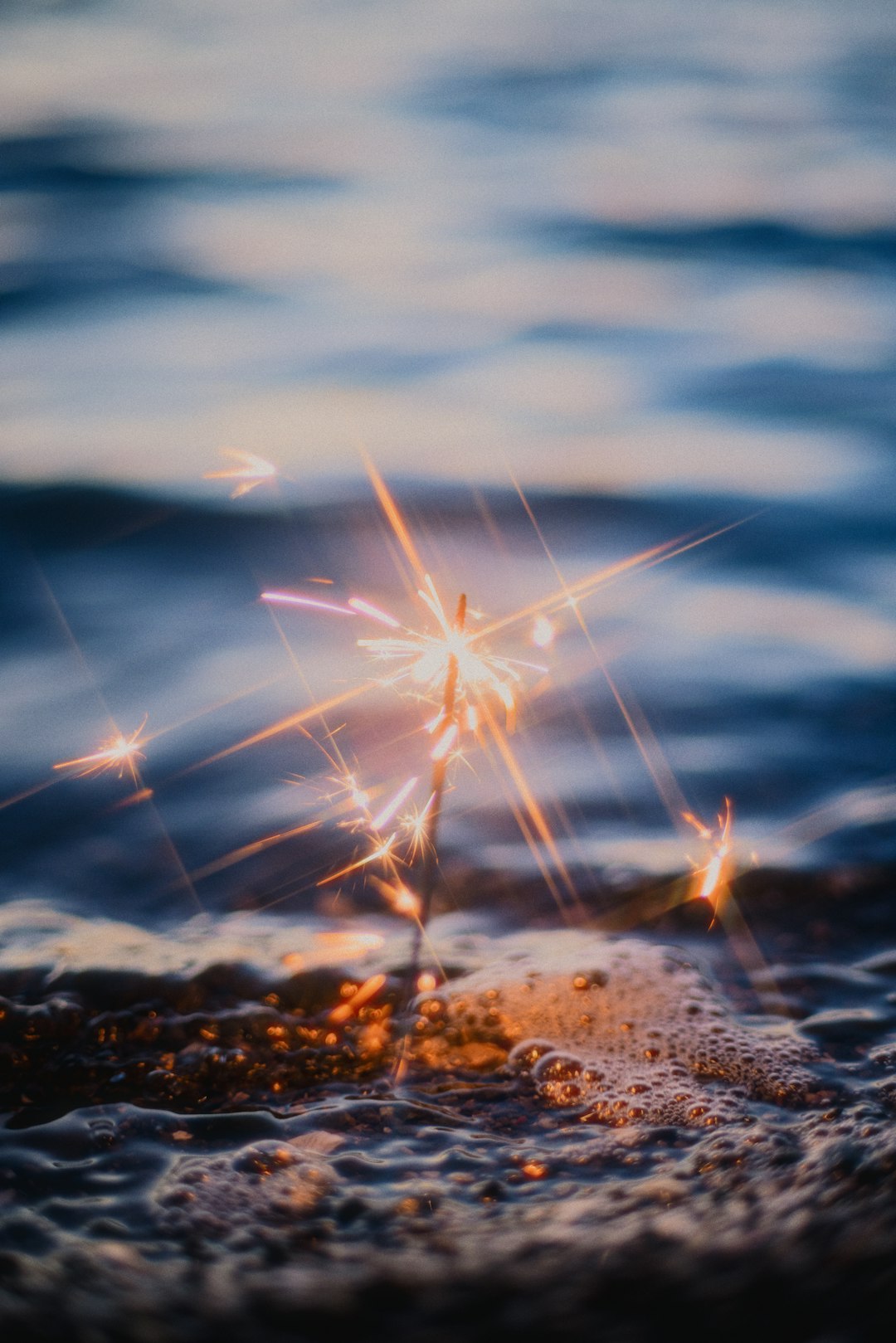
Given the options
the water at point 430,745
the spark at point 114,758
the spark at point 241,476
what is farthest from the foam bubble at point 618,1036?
the spark at point 241,476

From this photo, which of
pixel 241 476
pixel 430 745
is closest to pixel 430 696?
pixel 430 745

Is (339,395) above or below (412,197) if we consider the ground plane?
below

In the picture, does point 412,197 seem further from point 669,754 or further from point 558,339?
point 669,754

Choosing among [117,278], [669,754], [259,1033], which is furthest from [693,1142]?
[117,278]

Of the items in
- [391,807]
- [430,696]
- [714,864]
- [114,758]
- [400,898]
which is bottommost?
[714,864]

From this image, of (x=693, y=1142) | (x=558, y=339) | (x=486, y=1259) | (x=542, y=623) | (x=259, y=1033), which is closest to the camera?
(x=486, y=1259)

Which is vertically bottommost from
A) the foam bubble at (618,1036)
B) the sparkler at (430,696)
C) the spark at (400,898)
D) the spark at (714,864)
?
the foam bubble at (618,1036)

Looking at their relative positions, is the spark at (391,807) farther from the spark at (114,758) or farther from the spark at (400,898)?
the spark at (114,758)

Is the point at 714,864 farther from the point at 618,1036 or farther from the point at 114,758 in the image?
the point at 114,758
